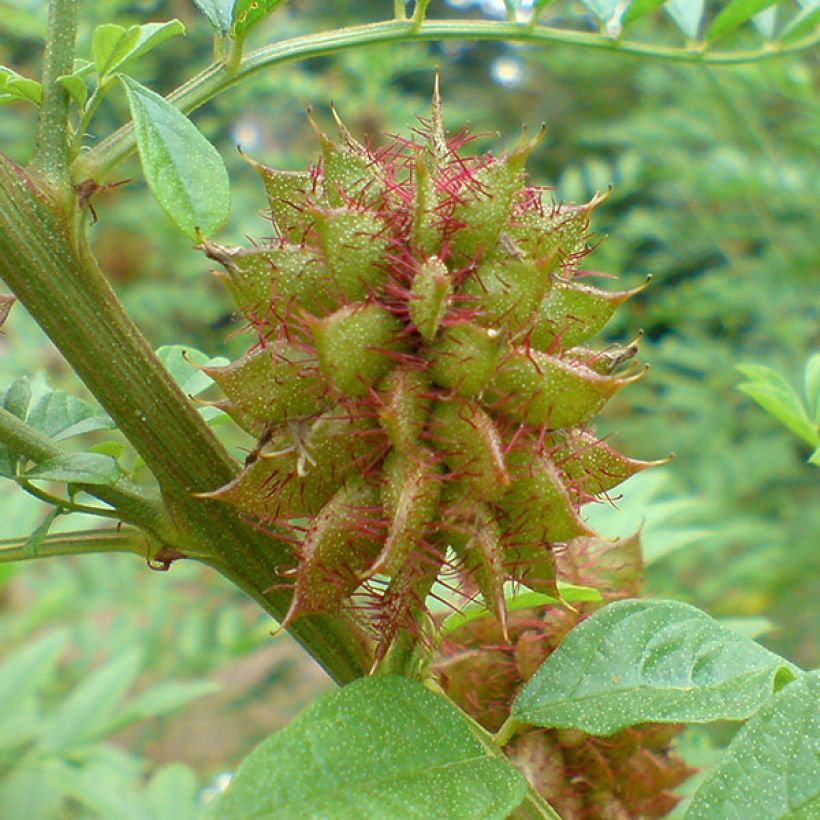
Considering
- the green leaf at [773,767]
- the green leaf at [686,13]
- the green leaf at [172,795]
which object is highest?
the green leaf at [686,13]

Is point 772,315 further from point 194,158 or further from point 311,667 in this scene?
→ point 194,158

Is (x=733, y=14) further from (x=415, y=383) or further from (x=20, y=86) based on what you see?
(x=20, y=86)

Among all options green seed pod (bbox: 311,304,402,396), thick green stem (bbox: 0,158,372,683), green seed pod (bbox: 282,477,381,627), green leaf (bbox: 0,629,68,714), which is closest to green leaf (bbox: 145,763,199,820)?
green leaf (bbox: 0,629,68,714)

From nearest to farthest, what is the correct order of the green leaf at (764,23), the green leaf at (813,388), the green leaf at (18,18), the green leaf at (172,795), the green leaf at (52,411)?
the green leaf at (52,411) < the green leaf at (813,388) < the green leaf at (764,23) < the green leaf at (172,795) < the green leaf at (18,18)

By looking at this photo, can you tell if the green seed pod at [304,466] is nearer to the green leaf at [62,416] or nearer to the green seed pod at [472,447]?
the green seed pod at [472,447]

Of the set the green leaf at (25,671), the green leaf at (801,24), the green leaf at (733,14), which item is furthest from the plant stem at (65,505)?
the green leaf at (25,671)

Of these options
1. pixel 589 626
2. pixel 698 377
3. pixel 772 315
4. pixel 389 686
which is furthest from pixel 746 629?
pixel 698 377

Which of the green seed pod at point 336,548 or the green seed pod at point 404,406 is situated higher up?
the green seed pod at point 404,406

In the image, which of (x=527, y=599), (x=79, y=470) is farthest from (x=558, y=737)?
(x=79, y=470)
